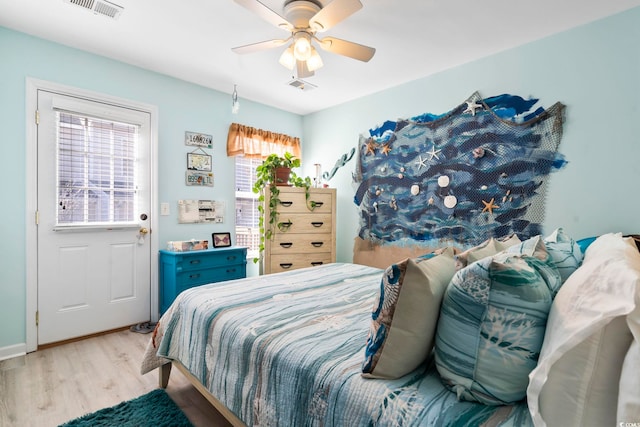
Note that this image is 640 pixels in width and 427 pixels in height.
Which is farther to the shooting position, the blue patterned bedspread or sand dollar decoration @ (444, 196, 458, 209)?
sand dollar decoration @ (444, 196, 458, 209)

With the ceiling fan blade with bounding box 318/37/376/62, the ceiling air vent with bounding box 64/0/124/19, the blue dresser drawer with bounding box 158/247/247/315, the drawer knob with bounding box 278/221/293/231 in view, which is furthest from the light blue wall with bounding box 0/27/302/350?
the ceiling fan blade with bounding box 318/37/376/62

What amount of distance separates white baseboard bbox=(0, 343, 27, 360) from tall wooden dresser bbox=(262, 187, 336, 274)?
208cm

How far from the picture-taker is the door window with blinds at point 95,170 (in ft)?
9.07

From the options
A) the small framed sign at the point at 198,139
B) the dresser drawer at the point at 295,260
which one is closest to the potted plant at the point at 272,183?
the dresser drawer at the point at 295,260

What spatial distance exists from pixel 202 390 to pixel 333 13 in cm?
220

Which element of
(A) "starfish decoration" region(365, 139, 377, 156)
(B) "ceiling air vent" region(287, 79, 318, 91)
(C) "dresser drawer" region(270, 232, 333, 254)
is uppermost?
(B) "ceiling air vent" region(287, 79, 318, 91)

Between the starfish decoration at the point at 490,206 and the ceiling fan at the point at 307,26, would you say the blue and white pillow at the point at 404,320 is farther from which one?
the starfish decoration at the point at 490,206

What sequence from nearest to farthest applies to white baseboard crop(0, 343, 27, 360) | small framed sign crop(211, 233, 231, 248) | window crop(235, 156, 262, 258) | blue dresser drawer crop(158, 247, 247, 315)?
white baseboard crop(0, 343, 27, 360)
blue dresser drawer crop(158, 247, 247, 315)
small framed sign crop(211, 233, 231, 248)
window crop(235, 156, 262, 258)

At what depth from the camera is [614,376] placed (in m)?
0.68

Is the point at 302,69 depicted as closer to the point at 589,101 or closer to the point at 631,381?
→ the point at 589,101

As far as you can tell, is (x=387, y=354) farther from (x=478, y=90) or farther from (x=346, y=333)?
(x=478, y=90)

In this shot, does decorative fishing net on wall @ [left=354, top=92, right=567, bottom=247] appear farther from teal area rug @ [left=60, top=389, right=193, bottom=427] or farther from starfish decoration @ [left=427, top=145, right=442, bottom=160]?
teal area rug @ [left=60, top=389, right=193, bottom=427]

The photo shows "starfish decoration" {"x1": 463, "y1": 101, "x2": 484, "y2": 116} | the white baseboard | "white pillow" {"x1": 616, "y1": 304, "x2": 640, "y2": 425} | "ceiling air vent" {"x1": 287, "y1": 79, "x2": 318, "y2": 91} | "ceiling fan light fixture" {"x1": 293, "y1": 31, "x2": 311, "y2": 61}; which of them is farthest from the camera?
"ceiling air vent" {"x1": 287, "y1": 79, "x2": 318, "y2": 91}

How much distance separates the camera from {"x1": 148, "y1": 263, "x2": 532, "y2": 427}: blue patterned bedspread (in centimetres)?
92
